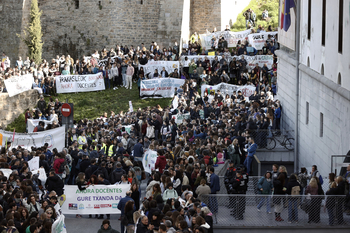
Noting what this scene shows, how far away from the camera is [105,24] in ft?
126

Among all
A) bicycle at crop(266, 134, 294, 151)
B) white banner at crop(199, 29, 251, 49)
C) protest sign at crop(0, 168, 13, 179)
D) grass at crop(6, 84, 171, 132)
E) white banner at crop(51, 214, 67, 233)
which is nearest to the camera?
white banner at crop(51, 214, 67, 233)

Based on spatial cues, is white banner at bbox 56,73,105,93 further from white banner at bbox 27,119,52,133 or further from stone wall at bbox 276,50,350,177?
stone wall at bbox 276,50,350,177

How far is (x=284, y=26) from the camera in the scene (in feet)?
77.8

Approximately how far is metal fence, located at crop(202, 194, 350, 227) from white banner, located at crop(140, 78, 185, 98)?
17.0 meters

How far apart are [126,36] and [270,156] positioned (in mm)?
19481

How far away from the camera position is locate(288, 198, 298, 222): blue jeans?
13297 mm

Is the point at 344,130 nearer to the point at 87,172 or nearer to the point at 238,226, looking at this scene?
the point at 238,226

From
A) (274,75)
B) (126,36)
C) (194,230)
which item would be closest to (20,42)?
(126,36)

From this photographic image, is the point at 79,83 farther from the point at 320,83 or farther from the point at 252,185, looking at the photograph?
the point at 252,185

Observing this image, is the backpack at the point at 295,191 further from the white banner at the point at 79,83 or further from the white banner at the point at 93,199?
the white banner at the point at 79,83

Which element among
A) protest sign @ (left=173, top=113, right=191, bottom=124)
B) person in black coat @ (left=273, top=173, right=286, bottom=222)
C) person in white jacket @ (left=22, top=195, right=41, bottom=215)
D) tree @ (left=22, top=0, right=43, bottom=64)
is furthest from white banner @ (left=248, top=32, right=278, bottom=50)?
person in white jacket @ (left=22, top=195, right=41, bottom=215)

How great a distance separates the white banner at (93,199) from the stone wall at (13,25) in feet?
83.6

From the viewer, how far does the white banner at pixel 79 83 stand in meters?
32.3

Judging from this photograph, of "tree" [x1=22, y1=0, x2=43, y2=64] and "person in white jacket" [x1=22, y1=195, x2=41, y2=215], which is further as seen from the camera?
"tree" [x1=22, y1=0, x2=43, y2=64]
